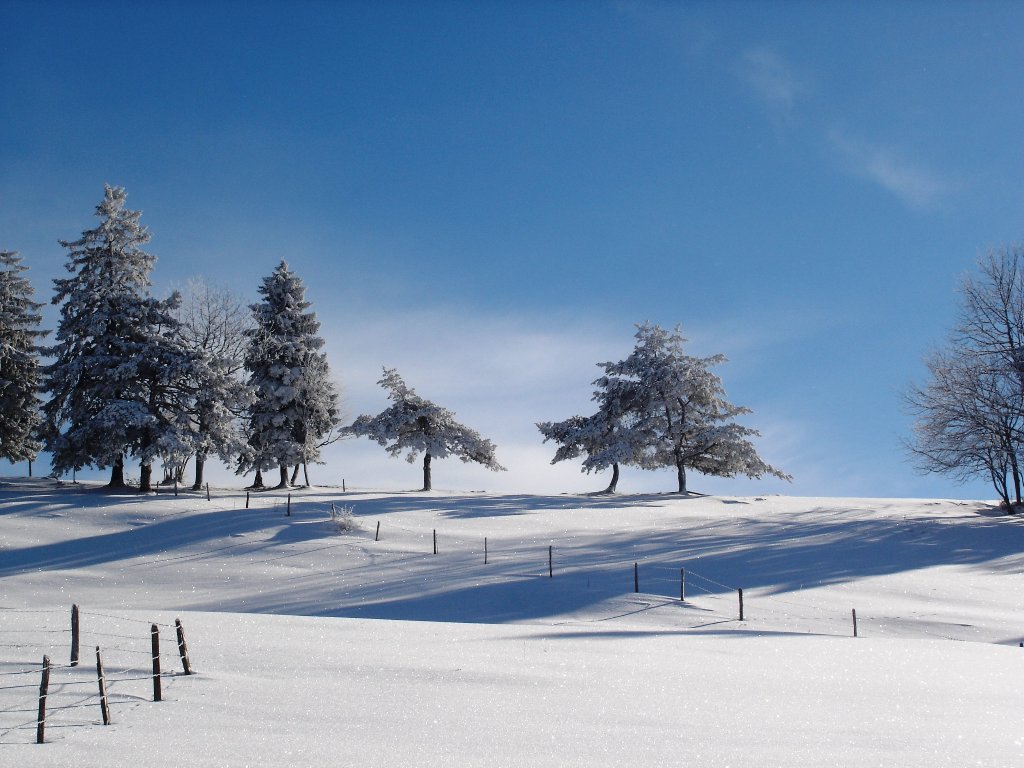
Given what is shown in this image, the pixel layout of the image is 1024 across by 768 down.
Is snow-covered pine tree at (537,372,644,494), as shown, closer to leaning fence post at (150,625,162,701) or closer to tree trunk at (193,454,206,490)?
tree trunk at (193,454,206,490)

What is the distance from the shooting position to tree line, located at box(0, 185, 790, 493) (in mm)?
40156

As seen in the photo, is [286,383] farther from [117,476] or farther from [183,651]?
[183,651]

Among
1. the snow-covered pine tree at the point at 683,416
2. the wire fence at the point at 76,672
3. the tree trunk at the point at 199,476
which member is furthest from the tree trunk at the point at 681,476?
the wire fence at the point at 76,672

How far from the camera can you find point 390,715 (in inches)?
383

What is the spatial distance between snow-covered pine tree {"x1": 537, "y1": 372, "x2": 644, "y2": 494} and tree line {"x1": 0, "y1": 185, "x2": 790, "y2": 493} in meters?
0.10

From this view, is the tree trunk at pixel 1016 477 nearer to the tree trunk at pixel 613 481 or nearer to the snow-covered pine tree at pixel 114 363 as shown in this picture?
the tree trunk at pixel 613 481

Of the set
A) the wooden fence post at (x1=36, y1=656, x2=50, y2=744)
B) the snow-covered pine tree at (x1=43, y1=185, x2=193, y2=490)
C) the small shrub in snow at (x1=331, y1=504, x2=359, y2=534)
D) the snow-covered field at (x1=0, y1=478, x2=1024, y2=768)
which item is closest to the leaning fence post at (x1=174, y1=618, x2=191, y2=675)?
the snow-covered field at (x1=0, y1=478, x2=1024, y2=768)

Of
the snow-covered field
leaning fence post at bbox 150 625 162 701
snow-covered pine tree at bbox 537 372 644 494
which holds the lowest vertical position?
the snow-covered field

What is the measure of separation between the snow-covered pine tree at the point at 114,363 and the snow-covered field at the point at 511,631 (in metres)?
3.04

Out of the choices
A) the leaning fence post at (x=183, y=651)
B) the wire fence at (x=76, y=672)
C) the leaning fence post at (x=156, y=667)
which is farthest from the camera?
the leaning fence post at (x=183, y=651)

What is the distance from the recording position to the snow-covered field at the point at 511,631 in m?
8.82

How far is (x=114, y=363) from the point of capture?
4034cm

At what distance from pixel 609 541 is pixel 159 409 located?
83.9ft

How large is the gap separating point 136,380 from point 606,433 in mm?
29415
